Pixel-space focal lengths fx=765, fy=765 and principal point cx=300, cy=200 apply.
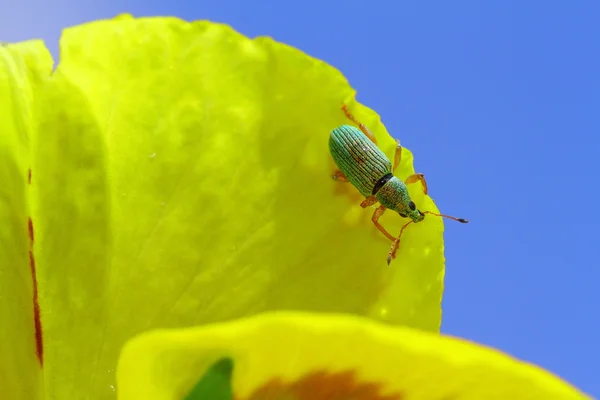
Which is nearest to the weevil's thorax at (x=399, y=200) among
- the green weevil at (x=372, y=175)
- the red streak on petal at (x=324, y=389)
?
the green weevil at (x=372, y=175)

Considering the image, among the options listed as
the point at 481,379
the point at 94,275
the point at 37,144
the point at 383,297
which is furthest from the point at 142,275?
the point at 481,379

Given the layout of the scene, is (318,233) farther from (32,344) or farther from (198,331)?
(198,331)

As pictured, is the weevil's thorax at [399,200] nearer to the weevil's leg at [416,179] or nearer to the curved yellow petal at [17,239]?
the weevil's leg at [416,179]

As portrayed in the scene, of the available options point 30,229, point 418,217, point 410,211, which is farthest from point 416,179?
point 30,229

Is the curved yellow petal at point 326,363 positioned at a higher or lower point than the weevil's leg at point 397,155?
lower

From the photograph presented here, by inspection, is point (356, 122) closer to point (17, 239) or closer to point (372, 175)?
point (17, 239)

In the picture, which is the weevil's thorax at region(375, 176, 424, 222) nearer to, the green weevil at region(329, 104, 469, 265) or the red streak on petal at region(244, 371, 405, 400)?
the green weevil at region(329, 104, 469, 265)

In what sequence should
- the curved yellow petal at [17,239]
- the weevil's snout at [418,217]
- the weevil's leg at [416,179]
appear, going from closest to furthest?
1. the curved yellow petal at [17,239]
2. the weevil's snout at [418,217]
3. the weevil's leg at [416,179]
